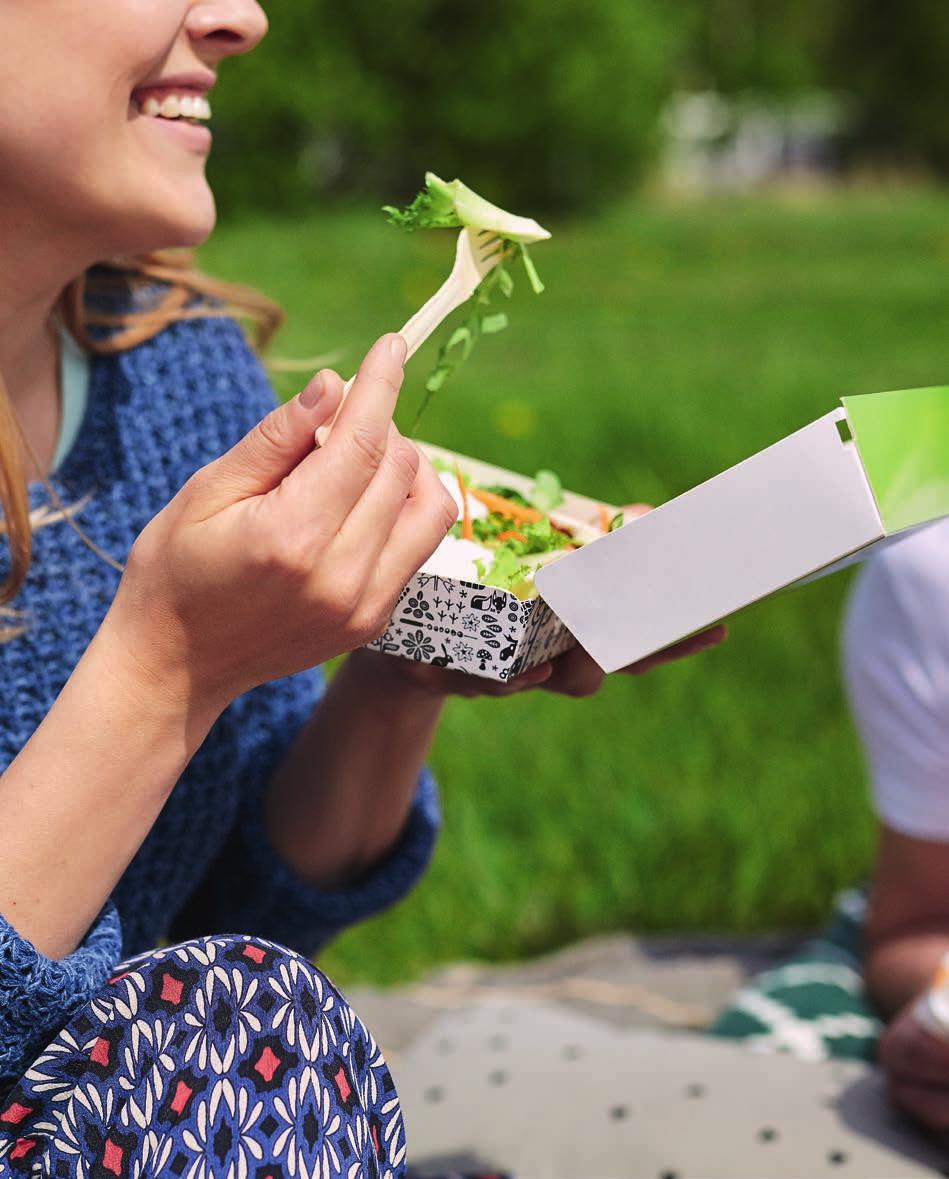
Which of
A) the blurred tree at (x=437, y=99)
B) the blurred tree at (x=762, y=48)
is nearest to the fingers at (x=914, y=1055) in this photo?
the blurred tree at (x=437, y=99)

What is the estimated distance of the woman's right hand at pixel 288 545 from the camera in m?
0.93

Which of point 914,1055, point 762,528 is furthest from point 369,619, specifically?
point 914,1055

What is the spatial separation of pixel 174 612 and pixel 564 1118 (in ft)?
3.00

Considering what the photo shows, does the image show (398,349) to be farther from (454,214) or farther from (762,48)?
(762,48)

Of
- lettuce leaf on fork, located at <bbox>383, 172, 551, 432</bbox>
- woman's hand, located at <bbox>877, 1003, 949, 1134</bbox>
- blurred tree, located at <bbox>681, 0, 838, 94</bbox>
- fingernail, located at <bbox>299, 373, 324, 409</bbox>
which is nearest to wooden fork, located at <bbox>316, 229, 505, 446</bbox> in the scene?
lettuce leaf on fork, located at <bbox>383, 172, 551, 432</bbox>

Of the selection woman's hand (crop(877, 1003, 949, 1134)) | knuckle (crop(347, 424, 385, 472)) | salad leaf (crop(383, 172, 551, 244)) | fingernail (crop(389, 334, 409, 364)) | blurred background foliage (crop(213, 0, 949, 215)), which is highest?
blurred background foliage (crop(213, 0, 949, 215))

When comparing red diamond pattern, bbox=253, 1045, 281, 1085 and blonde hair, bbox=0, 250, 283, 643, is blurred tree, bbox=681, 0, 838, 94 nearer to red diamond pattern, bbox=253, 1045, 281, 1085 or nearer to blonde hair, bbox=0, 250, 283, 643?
blonde hair, bbox=0, 250, 283, 643

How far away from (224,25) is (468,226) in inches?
11.9

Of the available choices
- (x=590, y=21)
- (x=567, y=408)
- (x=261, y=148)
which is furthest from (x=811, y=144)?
(x=567, y=408)

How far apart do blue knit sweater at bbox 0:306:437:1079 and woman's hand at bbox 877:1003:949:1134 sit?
52 centimetres

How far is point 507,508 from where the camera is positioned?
1.23 meters

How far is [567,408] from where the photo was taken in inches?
183

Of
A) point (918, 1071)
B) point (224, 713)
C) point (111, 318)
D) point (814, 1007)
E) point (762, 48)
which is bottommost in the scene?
point (814, 1007)

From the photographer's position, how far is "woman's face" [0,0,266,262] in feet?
3.70
